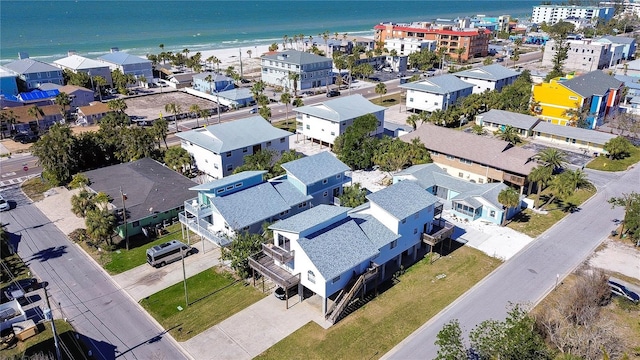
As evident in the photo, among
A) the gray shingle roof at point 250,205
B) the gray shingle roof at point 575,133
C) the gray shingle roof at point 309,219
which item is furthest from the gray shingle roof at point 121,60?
the gray shingle roof at point 575,133

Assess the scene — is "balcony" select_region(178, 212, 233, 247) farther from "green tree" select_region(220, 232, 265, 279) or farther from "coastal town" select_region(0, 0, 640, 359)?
"green tree" select_region(220, 232, 265, 279)

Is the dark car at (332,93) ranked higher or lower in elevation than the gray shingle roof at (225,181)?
lower

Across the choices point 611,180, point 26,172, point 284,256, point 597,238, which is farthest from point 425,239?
point 26,172

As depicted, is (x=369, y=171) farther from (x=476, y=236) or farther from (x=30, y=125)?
(x=30, y=125)

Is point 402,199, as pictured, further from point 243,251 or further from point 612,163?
point 612,163

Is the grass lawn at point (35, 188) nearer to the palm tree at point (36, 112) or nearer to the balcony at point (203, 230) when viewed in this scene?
the palm tree at point (36, 112)

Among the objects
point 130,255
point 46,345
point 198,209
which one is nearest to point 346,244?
point 198,209
